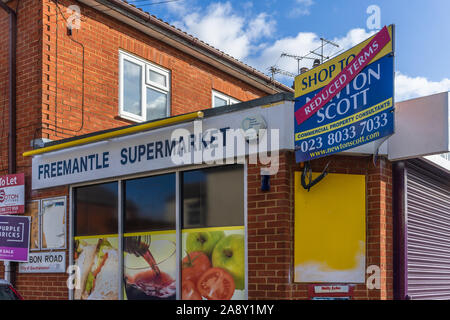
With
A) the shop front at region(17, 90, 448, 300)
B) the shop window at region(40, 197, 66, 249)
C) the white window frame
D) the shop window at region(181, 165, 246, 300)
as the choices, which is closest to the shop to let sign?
the shop front at region(17, 90, 448, 300)

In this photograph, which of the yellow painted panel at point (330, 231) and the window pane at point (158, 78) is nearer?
the yellow painted panel at point (330, 231)

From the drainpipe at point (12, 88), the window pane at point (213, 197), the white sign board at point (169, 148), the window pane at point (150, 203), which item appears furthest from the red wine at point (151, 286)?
the drainpipe at point (12, 88)

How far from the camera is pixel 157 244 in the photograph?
855 centimetres

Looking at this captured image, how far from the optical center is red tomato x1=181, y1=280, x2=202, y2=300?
797 cm

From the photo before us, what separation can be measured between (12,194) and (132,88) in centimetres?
341

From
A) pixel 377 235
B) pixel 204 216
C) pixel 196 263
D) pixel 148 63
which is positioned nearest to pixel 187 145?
pixel 204 216

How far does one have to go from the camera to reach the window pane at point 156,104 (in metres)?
13.0

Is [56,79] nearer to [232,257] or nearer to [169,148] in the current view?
[169,148]

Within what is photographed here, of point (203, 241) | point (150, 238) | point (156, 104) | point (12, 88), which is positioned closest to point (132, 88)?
point (156, 104)

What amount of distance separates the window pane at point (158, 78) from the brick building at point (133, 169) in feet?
0.11

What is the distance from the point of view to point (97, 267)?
30.6ft

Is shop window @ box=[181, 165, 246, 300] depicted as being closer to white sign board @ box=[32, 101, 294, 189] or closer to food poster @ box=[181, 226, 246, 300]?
food poster @ box=[181, 226, 246, 300]

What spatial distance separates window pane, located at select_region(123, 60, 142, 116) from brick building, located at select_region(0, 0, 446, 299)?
0.02 meters

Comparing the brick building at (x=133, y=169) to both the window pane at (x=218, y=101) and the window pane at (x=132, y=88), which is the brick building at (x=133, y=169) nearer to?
the window pane at (x=132, y=88)
